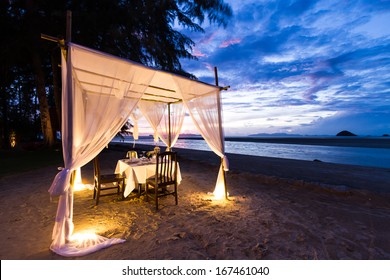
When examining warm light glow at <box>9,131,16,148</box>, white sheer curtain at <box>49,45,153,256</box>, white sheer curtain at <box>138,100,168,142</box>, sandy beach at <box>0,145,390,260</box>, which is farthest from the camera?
warm light glow at <box>9,131,16,148</box>

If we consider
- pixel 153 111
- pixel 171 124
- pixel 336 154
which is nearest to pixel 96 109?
pixel 153 111

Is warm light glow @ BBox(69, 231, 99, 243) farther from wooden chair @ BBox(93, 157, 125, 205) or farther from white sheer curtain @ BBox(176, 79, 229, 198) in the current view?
Result: white sheer curtain @ BBox(176, 79, 229, 198)

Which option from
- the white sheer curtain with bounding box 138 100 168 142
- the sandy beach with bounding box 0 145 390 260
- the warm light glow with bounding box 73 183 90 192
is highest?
the white sheer curtain with bounding box 138 100 168 142

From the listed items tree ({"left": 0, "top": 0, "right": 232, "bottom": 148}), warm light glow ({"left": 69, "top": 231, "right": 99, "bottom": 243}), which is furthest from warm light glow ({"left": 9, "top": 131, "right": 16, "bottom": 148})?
warm light glow ({"left": 69, "top": 231, "right": 99, "bottom": 243})

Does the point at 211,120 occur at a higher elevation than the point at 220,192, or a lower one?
higher

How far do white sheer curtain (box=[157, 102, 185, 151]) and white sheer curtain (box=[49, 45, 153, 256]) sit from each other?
268 cm

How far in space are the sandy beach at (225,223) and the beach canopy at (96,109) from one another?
0.34 m

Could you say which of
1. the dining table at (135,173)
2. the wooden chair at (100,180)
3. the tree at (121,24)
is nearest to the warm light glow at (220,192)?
the dining table at (135,173)

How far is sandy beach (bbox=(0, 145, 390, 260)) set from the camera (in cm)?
199

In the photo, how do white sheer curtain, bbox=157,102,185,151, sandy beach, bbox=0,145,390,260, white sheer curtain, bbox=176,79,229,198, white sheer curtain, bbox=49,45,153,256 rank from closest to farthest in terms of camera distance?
sandy beach, bbox=0,145,390,260 < white sheer curtain, bbox=49,45,153,256 < white sheer curtain, bbox=176,79,229,198 < white sheer curtain, bbox=157,102,185,151

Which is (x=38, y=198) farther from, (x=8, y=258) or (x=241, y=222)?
(x=241, y=222)

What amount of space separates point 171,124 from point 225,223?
3.68m

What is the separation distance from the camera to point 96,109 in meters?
2.53

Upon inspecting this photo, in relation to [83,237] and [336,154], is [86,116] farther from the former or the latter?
[336,154]
